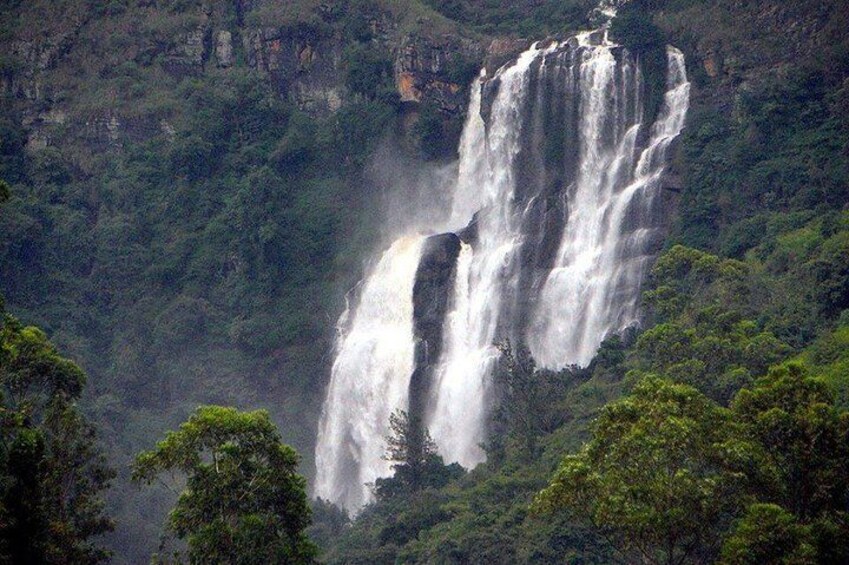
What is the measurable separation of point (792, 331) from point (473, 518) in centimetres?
1137

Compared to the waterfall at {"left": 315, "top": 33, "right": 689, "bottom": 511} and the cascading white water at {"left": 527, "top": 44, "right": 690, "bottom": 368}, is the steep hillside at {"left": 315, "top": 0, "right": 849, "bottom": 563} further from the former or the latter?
the waterfall at {"left": 315, "top": 33, "right": 689, "bottom": 511}

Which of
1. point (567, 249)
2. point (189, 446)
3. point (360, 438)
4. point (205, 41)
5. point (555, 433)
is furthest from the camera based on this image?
point (205, 41)

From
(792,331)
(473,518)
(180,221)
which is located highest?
(180,221)

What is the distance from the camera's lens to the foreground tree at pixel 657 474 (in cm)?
2488

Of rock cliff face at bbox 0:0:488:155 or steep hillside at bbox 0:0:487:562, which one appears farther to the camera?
rock cliff face at bbox 0:0:488:155

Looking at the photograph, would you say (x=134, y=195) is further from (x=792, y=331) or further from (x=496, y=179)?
(x=792, y=331)

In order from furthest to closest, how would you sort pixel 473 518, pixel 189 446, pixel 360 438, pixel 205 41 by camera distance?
pixel 205 41, pixel 360 438, pixel 473 518, pixel 189 446

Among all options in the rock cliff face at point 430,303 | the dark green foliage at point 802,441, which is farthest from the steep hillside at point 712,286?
the rock cliff face at point 430,303

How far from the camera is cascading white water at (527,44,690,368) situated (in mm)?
54562

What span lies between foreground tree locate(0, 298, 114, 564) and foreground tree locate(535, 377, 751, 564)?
9237 millimetres

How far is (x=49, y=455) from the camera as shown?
3281cm

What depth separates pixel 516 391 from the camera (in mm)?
49531

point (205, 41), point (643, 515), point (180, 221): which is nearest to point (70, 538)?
point (643, 515)

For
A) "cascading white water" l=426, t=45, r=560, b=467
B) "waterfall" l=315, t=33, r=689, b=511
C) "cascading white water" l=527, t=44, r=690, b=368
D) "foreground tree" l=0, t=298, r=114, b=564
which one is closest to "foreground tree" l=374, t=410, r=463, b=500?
"cascading white water" l=426, t=45, r=560, b=467
